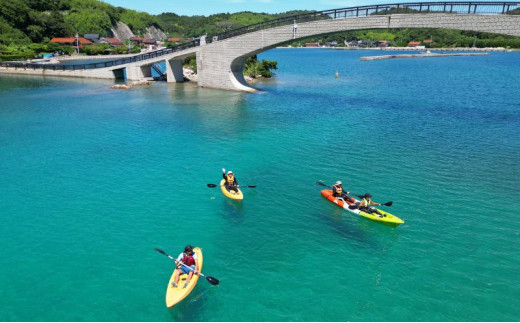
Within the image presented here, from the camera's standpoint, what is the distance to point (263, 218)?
1980cm

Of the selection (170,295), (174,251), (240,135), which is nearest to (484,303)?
(170,295)

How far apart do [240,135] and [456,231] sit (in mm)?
21416

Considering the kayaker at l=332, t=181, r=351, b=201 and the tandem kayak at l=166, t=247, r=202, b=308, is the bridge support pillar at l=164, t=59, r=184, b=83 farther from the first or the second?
the tandem kayak at l=166, t=247, r=202, b=308

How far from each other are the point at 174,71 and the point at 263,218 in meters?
54.4

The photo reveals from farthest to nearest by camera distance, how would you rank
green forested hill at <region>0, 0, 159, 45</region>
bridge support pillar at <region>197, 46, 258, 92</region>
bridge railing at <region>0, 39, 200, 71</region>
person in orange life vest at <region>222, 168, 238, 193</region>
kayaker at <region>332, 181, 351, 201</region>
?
green forested hill at <region>0, 0, 159, 45</region>, bridge railing at <region>0, 39, 200, 71</region>, bridge support pillar at <region>197, 46, 258, 92</region>, person in orange life vest at <region>222, 168, 238, 193</region>, kayaker at <region>332, 181, 351, 201</region>

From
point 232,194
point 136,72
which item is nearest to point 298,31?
point 232,194

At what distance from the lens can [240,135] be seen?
115 feet

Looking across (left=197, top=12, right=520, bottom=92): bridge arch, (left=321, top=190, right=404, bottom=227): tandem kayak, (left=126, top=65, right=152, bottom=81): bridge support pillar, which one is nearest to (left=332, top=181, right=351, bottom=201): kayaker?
(left=321, top=190, right=404, bottom=227): tandem kayak

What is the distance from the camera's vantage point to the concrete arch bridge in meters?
35.0

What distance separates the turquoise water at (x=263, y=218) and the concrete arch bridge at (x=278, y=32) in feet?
33.9

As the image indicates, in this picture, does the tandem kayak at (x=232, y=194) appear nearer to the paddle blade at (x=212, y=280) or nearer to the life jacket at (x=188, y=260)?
the life jacket at (x=188, y=260)

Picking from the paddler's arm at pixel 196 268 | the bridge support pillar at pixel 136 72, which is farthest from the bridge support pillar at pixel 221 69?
the paddler's arm at pixel 196 268

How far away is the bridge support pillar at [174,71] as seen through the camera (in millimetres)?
67125

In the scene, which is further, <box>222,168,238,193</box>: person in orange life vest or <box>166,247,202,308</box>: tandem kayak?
<box>222,168,238,193</box>: person in orange life vest
